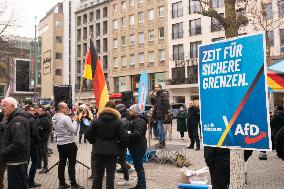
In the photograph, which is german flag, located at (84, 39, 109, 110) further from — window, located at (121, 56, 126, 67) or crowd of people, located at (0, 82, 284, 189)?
window, located at (121, 56, 126, 67)

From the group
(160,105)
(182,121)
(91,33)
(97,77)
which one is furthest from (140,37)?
(97,77)

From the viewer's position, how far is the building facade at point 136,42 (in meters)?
54.2

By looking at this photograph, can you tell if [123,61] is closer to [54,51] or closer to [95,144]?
[54,51]

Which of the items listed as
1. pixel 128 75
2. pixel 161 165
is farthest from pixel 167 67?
pixel 161 165

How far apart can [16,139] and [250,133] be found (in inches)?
147

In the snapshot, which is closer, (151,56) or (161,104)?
(161,104)

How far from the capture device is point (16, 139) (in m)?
5.78

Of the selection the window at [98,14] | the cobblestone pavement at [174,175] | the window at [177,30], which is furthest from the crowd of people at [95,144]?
the window at [98,14]

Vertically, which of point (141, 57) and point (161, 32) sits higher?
point (161, 32)

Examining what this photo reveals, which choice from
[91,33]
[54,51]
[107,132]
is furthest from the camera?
[54,51]

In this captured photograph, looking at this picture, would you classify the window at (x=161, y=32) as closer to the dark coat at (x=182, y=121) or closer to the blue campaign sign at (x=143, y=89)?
the dark coat at (x=182, y=121)

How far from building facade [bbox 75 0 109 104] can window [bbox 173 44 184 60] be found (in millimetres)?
14734

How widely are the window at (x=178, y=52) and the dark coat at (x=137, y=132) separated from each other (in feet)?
144

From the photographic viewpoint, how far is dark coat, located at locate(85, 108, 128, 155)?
23.0ft
